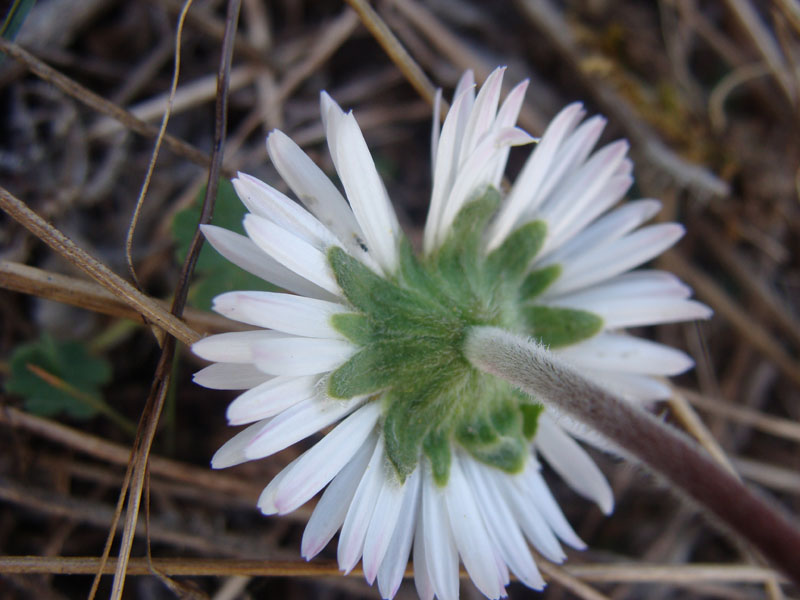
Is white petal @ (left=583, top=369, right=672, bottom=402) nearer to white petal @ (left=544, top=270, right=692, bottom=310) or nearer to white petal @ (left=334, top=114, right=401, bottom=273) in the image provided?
white petal @ (left=544, top=270, right=692, bottom=310)

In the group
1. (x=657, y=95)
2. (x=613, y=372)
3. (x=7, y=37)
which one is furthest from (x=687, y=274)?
(x=7, y=37)

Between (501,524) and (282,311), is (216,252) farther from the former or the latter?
(501,524)

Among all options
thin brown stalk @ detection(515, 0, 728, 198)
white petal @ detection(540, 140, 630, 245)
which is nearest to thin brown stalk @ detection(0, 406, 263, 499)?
white petal @ detection(540, 140, 630, 245)

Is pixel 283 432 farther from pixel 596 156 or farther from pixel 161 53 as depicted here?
pixel 161 53

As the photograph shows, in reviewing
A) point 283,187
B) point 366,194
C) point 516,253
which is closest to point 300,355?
point 366,194

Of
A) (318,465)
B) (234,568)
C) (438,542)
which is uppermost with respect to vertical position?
(318,465)

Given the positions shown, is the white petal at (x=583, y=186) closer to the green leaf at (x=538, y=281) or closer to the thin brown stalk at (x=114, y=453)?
the green leaf at (x=538, y=281)
